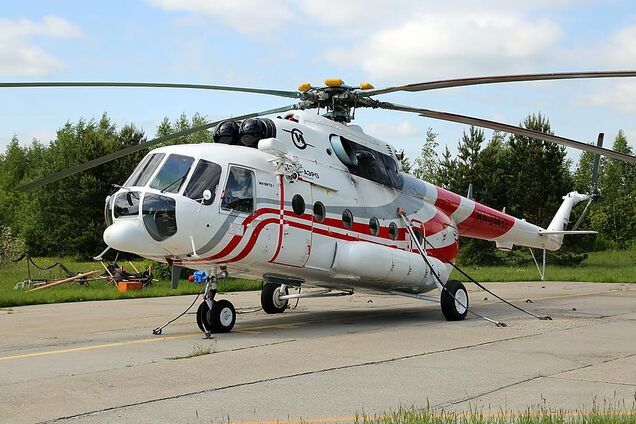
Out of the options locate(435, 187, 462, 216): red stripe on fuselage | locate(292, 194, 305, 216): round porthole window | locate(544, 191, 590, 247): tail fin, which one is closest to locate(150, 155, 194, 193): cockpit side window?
locate(292, 194, 305, 216): round porthole window

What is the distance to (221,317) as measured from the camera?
1226 cm

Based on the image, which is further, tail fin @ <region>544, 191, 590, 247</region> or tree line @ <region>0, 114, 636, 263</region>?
tree line @ <region>0, 114, 636, 263</region>

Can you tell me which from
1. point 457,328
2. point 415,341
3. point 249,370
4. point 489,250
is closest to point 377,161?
point 457,328

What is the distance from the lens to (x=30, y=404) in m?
6.91

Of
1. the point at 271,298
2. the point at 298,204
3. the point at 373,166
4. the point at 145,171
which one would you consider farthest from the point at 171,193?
the point at 271,298

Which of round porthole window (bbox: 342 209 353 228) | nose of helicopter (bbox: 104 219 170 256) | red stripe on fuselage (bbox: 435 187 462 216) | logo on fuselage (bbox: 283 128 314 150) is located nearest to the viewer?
nose of helicopter (bbox: 104 219 170 256)

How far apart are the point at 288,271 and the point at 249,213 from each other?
5.34 ft

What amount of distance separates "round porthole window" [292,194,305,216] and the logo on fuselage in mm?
979

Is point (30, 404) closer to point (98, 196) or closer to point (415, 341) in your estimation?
point (415, 341)

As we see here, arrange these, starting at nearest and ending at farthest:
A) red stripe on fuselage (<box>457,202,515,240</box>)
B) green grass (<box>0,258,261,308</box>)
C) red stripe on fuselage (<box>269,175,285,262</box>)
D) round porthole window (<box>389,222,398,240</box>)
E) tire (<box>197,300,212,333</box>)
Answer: tire (<box>197,300,212,333</box>) → red stripe on fuselage (<box>269,175,285,262</box>) → round porthole window (<box>389,222,398,240</box>) → red stripe on fuselage (<box>457,202,515,240</box>) → green grass (<box>0,258,261,308</box>)

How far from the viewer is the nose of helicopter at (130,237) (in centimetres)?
1105

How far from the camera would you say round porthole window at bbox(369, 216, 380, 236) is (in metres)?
14.5

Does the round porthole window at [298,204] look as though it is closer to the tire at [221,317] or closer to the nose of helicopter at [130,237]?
the tire at [221,317]

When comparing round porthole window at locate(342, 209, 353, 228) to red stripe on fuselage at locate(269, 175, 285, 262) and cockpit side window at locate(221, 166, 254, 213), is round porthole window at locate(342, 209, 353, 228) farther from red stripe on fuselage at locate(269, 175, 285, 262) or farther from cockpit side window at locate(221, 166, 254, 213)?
cockpit side window at locate(221, 166, 254, 213)
